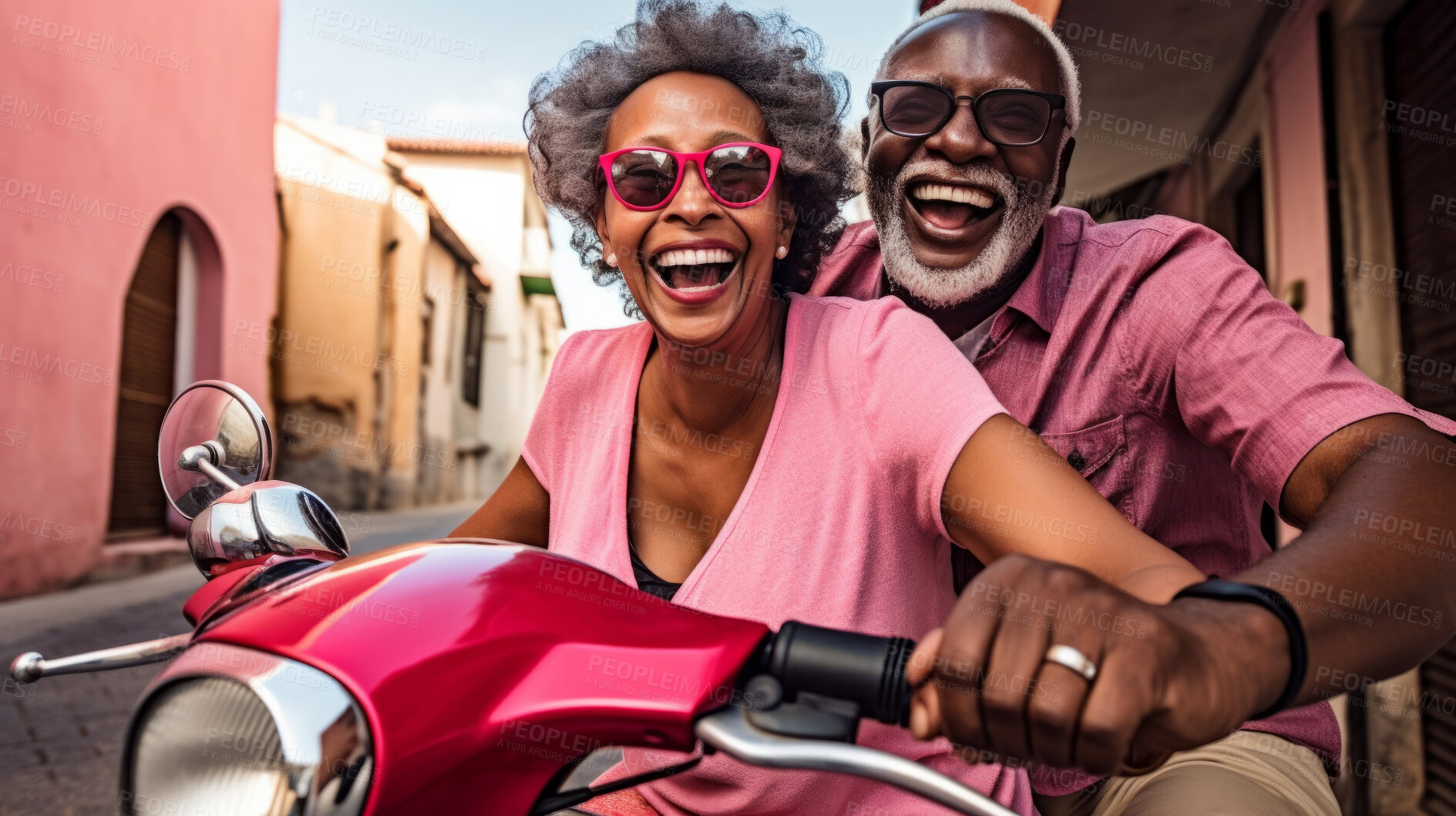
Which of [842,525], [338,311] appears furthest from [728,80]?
[338,311]

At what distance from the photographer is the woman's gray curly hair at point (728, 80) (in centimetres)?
186

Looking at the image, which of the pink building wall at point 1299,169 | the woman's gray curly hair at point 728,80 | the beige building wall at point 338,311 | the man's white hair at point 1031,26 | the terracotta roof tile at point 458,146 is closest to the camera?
the woman's gray curly hair at point 728,80

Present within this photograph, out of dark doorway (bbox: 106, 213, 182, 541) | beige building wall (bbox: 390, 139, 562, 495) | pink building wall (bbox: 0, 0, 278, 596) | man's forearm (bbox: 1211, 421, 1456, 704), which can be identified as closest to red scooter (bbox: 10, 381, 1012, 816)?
man's forearm (bbox: 1211, 421, 1456, 704)

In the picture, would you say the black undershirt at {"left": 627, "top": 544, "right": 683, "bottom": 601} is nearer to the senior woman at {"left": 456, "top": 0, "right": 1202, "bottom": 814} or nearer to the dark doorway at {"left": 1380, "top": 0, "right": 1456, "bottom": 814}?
the senior woman at {"left": 456, "top": 0, "right": 1202, "bottom": 814}

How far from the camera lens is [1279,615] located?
82 cm

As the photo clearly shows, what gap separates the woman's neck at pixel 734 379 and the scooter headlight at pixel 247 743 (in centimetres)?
101

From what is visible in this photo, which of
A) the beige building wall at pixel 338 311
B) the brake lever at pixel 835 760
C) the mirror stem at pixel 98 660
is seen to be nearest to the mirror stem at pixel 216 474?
the mirror stem at pixel 98 660

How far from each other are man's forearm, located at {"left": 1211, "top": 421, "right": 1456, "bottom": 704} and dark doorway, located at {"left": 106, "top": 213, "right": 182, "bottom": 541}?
9492 millimetres

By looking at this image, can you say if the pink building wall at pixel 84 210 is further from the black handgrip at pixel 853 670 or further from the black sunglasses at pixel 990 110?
the black handgrip at pixel 853 670

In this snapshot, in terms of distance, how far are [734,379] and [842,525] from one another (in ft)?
1.21

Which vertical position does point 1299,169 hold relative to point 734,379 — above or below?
above

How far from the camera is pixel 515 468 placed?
1941mm

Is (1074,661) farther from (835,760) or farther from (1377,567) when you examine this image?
(1377,567)

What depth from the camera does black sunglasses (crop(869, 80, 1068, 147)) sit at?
2.10 meters
